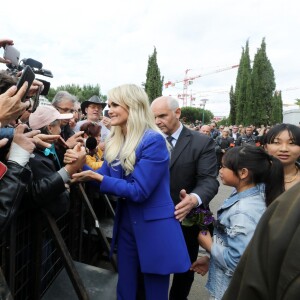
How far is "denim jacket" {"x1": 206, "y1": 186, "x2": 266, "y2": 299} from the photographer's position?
1.73 m

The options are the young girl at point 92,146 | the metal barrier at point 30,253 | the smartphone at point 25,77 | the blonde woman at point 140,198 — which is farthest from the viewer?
the young girl at point 92,146

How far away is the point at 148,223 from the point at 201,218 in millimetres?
403

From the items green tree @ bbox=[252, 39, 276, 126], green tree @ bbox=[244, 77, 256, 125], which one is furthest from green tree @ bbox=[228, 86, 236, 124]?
green tree @ bbox=[252, 39, 276, 126]

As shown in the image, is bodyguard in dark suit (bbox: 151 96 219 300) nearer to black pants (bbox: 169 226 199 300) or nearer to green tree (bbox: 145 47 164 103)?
black pants (bbox: 169 226 199 300)

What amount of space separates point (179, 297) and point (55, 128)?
2.00 meters

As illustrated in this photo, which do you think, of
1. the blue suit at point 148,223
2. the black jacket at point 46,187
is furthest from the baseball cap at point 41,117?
the blue suit at point 148,223

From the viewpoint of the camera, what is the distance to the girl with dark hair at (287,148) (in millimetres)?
2631

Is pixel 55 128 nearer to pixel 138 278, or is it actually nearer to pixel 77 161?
pixel 77 161

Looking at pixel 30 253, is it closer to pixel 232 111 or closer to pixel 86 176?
pixel 86 176

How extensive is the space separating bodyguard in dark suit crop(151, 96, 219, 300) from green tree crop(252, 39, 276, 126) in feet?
112

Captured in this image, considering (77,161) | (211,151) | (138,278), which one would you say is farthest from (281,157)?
(77,161)

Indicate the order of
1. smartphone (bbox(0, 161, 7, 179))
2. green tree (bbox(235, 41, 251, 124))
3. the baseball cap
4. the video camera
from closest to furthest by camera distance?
smartphone (bbox(0, 161, 7, 179)) < the video camera < the baseball cap < green tree (bbox(235, 41, 251, 124))

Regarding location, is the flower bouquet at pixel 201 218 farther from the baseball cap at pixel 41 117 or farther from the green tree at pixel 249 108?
the green tree at pixel 249 108

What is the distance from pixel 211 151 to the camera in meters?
2.81
